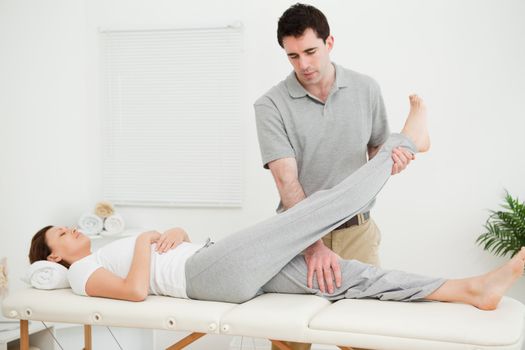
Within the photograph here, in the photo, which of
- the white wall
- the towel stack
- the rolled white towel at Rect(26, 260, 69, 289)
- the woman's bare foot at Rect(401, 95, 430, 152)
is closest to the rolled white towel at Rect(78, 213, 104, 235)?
the towel stack

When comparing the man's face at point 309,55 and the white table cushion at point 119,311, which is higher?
the man's face at point 309,55

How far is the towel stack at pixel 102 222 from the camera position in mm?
3475

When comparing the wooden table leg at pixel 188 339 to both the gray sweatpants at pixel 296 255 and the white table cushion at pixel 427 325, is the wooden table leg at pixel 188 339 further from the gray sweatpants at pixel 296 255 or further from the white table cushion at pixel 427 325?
the white table cushion at pixel 427 325

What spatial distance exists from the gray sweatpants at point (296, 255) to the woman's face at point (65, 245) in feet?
1.63

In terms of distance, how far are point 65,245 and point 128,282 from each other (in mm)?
412

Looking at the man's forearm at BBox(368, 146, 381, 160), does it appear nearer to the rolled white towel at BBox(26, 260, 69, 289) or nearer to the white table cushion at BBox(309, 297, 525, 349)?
the white table cushion at BBox(309, 297, 525, 349)

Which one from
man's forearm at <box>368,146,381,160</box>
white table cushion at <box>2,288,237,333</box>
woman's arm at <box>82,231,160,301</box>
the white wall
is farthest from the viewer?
the white wall

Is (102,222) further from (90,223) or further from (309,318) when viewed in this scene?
(309,318)

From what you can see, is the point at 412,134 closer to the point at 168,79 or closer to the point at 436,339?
the point at 436,339

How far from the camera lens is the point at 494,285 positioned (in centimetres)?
185

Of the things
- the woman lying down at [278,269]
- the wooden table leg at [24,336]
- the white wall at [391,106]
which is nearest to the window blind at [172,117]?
the white wall at [391,106]

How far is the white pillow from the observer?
2203 mm

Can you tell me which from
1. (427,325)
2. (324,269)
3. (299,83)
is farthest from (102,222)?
(427,325)

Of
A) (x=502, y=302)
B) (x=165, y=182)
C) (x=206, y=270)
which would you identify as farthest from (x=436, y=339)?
(x=165, y=182)
